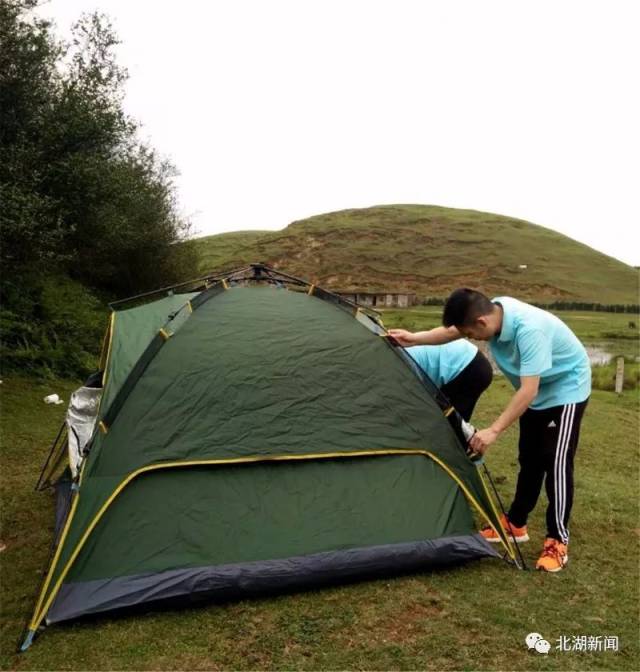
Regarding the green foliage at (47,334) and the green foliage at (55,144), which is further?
the green foliage at (47,334)

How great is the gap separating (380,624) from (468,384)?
7.61 feet

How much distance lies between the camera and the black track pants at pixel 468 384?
5203 mm

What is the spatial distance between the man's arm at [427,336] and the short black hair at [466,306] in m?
0.43

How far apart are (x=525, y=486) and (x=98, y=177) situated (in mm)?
9932

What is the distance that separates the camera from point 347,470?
14.2ft

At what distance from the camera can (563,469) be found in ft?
14.2

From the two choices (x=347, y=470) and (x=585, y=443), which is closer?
(x=347, y=470)

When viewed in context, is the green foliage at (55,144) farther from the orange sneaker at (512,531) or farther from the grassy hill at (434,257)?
the grassy hill at (434,257)

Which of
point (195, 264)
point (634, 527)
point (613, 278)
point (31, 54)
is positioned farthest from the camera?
point (613, 278)

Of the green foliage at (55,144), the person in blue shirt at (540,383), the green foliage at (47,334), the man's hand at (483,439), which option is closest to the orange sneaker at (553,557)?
the person in blue shirt at (540,383)

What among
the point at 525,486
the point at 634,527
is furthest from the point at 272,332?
the point at 634,527

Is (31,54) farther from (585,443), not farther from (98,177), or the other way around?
(585,443)

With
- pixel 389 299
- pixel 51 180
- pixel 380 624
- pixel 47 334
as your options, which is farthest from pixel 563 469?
pixel 389 299

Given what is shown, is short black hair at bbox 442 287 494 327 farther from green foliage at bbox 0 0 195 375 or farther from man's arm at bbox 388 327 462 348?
green foliage at bbox 0 0 195 375
